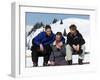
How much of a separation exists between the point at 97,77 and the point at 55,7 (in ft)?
1.44

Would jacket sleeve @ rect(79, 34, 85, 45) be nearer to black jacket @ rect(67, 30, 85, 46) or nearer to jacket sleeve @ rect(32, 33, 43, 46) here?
black jacket @ rect(67, 30, 85, 46)

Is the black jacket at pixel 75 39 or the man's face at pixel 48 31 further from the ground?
the man's face at pixel 48 31

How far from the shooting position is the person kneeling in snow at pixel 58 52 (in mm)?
1265

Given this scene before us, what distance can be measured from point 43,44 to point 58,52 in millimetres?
89

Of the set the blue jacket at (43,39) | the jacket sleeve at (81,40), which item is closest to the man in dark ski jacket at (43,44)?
the blue jacket at (43,39)

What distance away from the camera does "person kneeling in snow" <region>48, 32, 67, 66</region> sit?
126 centimetres

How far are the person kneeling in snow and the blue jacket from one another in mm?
23

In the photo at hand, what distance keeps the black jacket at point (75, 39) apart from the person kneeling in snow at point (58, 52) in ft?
0.15

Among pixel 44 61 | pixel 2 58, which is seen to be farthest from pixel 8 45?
pixel 44 61

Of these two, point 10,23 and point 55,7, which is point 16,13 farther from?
point 55,7

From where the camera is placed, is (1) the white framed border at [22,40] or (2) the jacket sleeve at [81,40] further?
(2) the jacket sleeve at [81,40]

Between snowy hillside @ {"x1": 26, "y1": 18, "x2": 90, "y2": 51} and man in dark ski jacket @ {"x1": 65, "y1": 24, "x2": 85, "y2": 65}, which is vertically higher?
snowy hillside @ {"x1": 26, "y1": 18, "x2": 90, "y2": 51}

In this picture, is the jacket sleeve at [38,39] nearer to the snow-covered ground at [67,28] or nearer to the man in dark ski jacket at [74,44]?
the snow-covered ground at [67,28]

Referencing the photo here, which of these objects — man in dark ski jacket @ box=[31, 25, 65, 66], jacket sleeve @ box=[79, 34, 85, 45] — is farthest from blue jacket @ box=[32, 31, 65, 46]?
jacket sleeve @ box=[79, 34, 85, 45]
